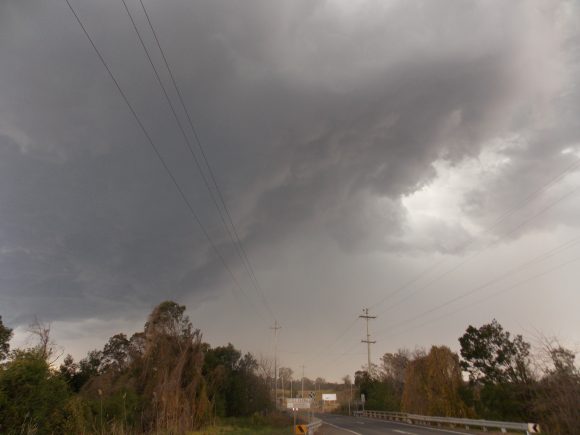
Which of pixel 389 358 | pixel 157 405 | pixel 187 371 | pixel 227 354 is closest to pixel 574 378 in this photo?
pixel 157 405

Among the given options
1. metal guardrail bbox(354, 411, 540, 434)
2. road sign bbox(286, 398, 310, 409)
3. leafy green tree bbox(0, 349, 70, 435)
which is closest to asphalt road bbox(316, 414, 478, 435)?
metal guardrail bbox(354, 411, 540, 434)

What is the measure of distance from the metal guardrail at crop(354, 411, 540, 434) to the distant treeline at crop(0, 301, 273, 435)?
18318 millimetres

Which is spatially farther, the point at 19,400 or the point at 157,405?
the point at 157,405

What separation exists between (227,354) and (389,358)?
54.2 meters

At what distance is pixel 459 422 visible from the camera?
36.0 metres

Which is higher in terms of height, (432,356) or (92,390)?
(432,356)

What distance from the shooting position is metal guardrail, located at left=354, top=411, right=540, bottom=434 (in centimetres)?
2400

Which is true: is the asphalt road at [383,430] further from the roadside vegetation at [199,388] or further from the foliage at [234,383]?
the foliage at [234,383]

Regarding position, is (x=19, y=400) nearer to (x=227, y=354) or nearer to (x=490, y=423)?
(x=490, y=423)

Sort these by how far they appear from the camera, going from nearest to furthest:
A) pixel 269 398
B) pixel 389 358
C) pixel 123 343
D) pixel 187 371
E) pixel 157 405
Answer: pixel 157 405, pixel 187 371, pixel 269 398, pixel 123 343, pixel 389 358

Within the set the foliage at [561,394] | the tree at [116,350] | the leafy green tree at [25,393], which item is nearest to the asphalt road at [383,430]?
the foliage at [561,394]

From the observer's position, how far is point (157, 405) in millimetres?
29844

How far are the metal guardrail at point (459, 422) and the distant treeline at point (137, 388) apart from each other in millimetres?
18318

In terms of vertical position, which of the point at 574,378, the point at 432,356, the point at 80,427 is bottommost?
the point at 80,427
